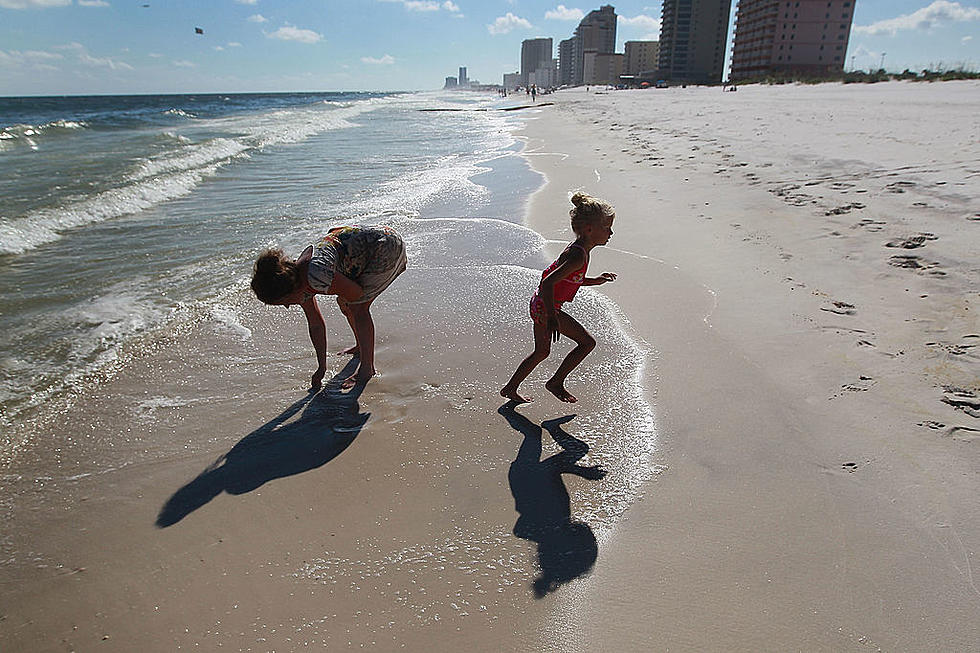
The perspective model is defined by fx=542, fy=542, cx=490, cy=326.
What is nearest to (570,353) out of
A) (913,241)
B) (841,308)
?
(841,308)

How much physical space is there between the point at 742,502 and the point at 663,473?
1.10 feet

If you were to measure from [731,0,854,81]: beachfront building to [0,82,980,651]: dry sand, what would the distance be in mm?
83204

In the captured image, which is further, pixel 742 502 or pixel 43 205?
pixel 43 205

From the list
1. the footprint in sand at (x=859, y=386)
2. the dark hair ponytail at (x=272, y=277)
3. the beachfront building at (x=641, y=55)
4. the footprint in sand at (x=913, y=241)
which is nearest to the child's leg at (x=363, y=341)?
the dark hair ponytail at (x=272, y=277)

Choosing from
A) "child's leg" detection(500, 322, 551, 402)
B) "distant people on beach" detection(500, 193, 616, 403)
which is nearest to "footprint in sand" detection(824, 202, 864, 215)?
"distant people on beach" detection(500, 193, 616, 403)

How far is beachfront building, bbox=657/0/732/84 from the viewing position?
10244cm

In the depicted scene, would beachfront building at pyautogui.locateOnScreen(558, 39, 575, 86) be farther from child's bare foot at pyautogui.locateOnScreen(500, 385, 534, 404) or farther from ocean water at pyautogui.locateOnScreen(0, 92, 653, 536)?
child's bare foot at pyautogui.locateOnScreen(500, 385, 534, 404)

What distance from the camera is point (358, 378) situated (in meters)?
3.36

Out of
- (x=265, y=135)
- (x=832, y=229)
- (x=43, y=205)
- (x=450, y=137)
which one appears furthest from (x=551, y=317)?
(x=265, y=135)

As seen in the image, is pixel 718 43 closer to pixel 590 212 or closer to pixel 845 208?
pixel 845 208

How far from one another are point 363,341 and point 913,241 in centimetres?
456

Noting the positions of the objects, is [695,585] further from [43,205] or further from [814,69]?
[814,69]

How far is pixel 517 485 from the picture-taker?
7.95 feet

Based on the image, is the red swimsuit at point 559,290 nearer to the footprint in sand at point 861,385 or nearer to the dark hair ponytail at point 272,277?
the dark hair ponytail at point 272,277
